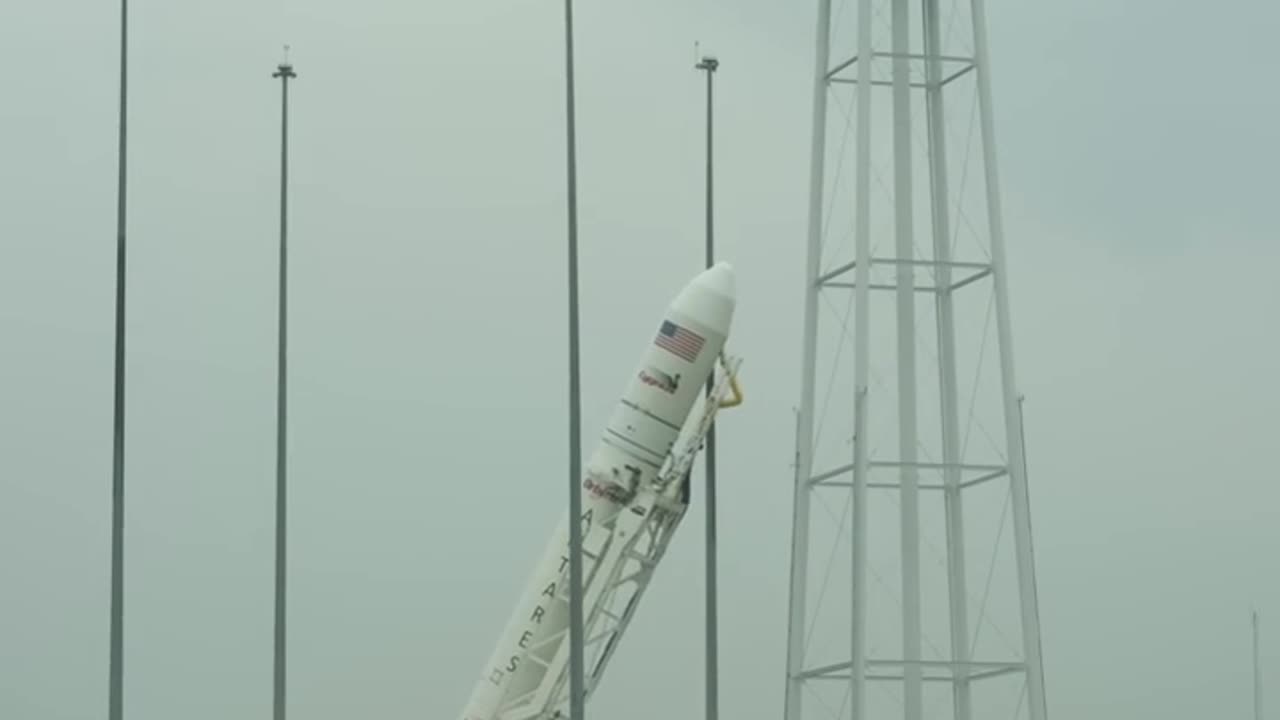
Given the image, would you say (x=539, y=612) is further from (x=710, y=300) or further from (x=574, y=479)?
(x=574, y=479)

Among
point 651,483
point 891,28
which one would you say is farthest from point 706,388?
point 891,28

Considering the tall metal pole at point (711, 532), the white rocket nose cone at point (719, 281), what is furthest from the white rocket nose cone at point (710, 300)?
the tall metal pole at point (711, 532)

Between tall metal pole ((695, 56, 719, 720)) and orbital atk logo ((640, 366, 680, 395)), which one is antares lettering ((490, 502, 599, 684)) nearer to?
A: orbital atk logo ((640, 366, 680, 395))

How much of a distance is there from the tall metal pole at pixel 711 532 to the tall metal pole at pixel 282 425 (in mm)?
5858

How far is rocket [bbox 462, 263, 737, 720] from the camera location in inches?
1678

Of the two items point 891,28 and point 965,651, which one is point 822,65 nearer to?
point 891,28

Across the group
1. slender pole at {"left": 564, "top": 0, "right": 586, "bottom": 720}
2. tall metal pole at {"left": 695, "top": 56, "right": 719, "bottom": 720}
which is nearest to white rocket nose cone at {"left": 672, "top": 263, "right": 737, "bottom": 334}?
tall metal pole at {"left": 695, "top": 56, "right": 719, "bottom": 720}

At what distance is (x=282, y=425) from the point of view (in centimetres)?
3828

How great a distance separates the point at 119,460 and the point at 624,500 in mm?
10696

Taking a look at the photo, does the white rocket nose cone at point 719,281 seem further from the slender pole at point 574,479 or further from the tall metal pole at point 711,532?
the slender pole at point 574,479

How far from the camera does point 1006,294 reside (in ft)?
146

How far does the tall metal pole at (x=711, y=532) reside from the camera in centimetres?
3547

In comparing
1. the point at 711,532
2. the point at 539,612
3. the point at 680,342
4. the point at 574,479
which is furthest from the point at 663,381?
the point at 574,479

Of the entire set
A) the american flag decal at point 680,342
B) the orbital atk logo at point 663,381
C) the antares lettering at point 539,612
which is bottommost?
the antares lettering at point 539,612
